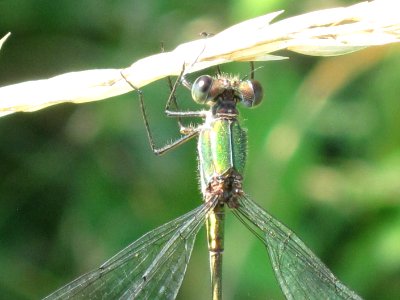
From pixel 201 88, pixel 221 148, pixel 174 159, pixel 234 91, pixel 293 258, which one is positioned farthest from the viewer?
pixel 174 159

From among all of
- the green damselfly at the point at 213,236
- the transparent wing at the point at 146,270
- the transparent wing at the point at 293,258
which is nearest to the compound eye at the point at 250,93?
the green damselfly at the point at 213,236

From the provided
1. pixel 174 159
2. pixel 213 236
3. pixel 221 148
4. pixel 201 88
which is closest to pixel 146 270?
pixel 213 236

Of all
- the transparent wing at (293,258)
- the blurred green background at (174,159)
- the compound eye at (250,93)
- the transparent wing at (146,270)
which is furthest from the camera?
the blurred green background at (174,159)

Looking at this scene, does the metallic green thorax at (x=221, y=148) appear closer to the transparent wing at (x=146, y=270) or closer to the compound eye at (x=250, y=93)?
the compound eye at (x=250, y=93)

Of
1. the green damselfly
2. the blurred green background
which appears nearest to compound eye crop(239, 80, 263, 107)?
the green damselfly

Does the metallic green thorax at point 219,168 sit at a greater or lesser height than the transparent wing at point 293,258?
greater

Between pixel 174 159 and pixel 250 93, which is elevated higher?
pixel 174 159

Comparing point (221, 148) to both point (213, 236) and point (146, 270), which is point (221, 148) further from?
point (146, 270)
